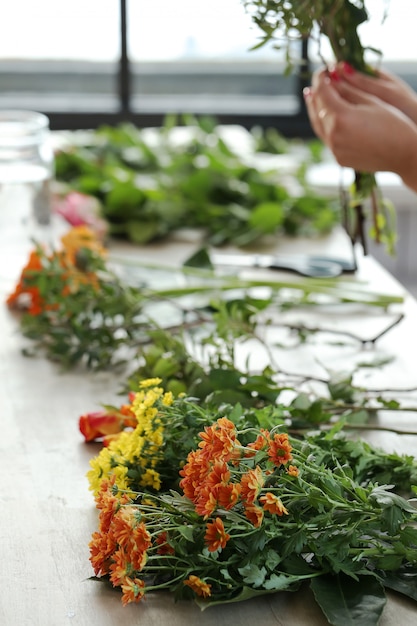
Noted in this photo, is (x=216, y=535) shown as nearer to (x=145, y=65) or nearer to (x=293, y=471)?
(x=293, y=471)

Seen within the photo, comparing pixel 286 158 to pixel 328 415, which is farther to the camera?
pixel 286 158

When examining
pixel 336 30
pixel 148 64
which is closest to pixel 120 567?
pixel 336 30

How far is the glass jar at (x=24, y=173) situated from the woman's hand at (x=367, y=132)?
45cm

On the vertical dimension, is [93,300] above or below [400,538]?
below

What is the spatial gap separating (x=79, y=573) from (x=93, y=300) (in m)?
0.51

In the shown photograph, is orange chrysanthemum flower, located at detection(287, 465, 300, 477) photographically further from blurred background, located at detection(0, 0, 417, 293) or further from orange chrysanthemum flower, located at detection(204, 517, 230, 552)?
blurred background, located at detection(0, 0, 417, 293)

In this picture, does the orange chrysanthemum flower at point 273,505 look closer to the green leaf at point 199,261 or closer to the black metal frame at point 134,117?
the green leaf at point 199,261

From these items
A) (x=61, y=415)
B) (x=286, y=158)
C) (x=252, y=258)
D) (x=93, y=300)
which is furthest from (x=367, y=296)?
(x=286, y=158)

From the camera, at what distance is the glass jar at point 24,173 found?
56.7 inches

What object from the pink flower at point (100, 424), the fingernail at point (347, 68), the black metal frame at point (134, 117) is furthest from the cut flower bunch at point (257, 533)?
the black metal frame at point (134, 117)

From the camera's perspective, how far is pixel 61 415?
105cm

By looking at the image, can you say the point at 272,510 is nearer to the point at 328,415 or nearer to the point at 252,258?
the point at 328,415

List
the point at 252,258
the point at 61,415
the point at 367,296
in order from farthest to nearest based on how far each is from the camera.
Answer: the point at 252,258 → the point at 367,296 → the point at 61,415

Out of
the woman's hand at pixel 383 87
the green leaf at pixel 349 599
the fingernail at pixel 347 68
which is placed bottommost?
the green leaf at pixel 349 599
